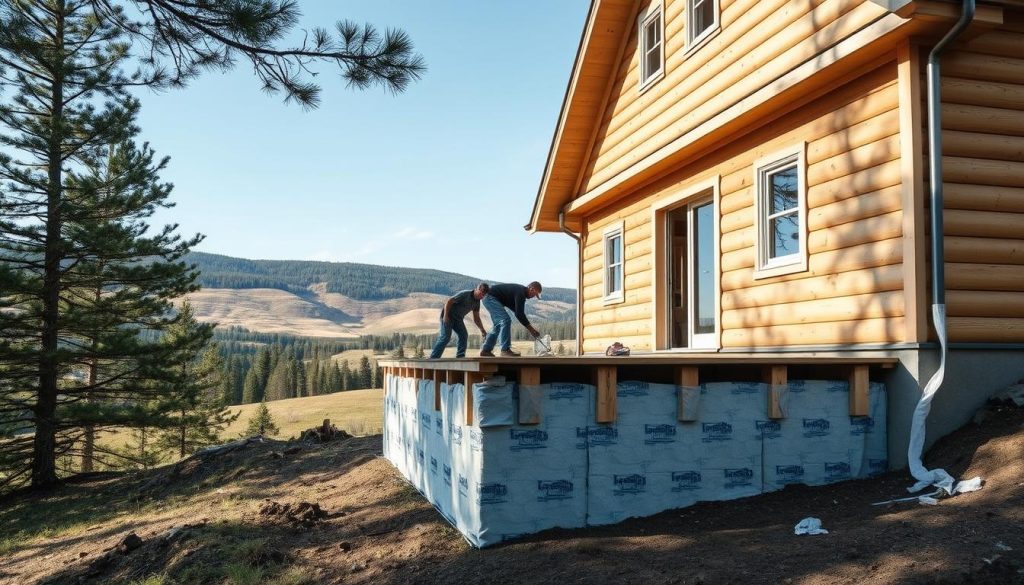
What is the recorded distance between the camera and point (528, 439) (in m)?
5.36

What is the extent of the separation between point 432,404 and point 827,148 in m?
4.82

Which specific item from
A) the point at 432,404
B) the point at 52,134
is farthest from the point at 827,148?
the point at 52,134

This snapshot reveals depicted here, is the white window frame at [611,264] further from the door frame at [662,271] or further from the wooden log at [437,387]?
the wooden log at [437,387]

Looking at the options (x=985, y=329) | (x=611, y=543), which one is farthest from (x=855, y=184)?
(x=611, y=543)

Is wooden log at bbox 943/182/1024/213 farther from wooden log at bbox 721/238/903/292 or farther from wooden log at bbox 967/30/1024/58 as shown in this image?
wooden log at bbox 967/30/1024/58

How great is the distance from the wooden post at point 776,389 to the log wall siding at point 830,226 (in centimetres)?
106

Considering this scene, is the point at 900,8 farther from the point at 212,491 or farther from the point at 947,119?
the point at 212,491

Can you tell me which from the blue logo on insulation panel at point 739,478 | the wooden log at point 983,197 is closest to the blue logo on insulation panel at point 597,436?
the blue logo on insulation panel at point 739,478

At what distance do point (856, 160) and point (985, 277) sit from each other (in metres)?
1.54

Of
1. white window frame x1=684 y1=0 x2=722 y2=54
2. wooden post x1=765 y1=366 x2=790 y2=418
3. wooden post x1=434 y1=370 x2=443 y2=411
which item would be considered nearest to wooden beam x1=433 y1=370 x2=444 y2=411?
wooden post x1=434 y1=370 x2=443 y2=411

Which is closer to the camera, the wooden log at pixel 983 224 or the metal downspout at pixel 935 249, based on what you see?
the metal downspout at pixel 935 249

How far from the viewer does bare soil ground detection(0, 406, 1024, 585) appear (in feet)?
13.2

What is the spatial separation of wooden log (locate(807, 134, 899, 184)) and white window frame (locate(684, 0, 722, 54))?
8.75 feet

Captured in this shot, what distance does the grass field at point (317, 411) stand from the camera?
5612cm
